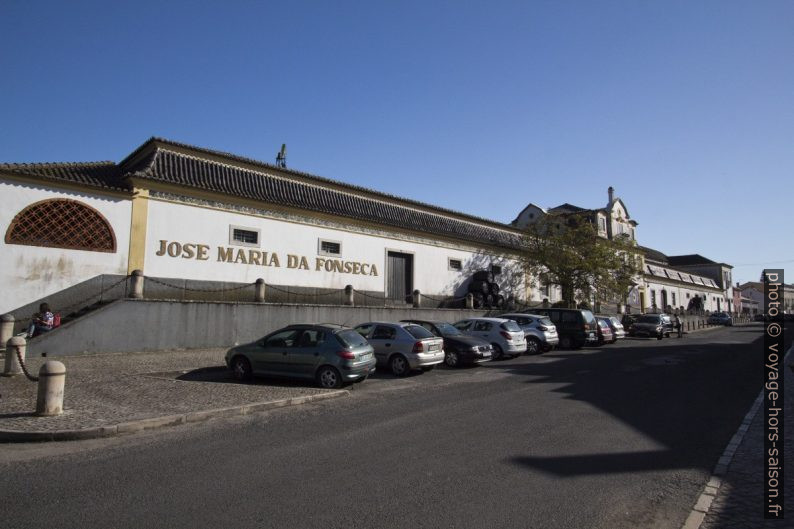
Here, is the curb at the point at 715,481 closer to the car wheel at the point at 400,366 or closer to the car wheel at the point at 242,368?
the car wheel at the point at 400,366

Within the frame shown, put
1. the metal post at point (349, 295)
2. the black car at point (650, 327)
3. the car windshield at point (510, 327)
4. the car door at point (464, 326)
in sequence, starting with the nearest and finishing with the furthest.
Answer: the car windshield at point (510, 327)
the car door at point (464, 326)
the metal post at point (349, 295)
the black car at point (650, 327)

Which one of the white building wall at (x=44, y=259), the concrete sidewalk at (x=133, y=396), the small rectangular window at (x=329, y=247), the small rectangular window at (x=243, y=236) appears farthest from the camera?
the small rectangular window at (x=329, y=247)

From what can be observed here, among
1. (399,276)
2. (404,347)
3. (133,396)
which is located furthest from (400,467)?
(399,276)

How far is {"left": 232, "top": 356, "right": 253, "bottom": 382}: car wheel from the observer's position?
1209cm

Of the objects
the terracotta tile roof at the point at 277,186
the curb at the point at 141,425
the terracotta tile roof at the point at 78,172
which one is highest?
the terracotta tile roof at the point at 277,186

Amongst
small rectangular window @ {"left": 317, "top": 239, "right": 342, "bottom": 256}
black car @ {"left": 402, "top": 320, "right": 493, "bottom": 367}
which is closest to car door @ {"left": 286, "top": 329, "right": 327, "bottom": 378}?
black car @ {"left": 402, "top": 320, "right": 493, "bottom": 367}

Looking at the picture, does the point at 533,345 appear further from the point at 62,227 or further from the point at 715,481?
the point at 62,227

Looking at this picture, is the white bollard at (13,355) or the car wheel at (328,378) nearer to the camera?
the white bollard at (13,355)

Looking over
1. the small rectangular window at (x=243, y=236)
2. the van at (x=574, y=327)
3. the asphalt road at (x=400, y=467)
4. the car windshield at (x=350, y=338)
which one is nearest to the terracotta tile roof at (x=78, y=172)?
the small rectangular window at (x=243, y=236)

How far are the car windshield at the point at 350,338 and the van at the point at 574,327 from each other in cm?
1329

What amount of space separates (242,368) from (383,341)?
12.9 ft

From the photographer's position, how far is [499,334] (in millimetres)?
17562

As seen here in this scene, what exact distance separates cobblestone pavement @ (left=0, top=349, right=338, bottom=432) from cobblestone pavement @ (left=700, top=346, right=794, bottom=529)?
7.30m

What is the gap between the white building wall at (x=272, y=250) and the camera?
18.1m
